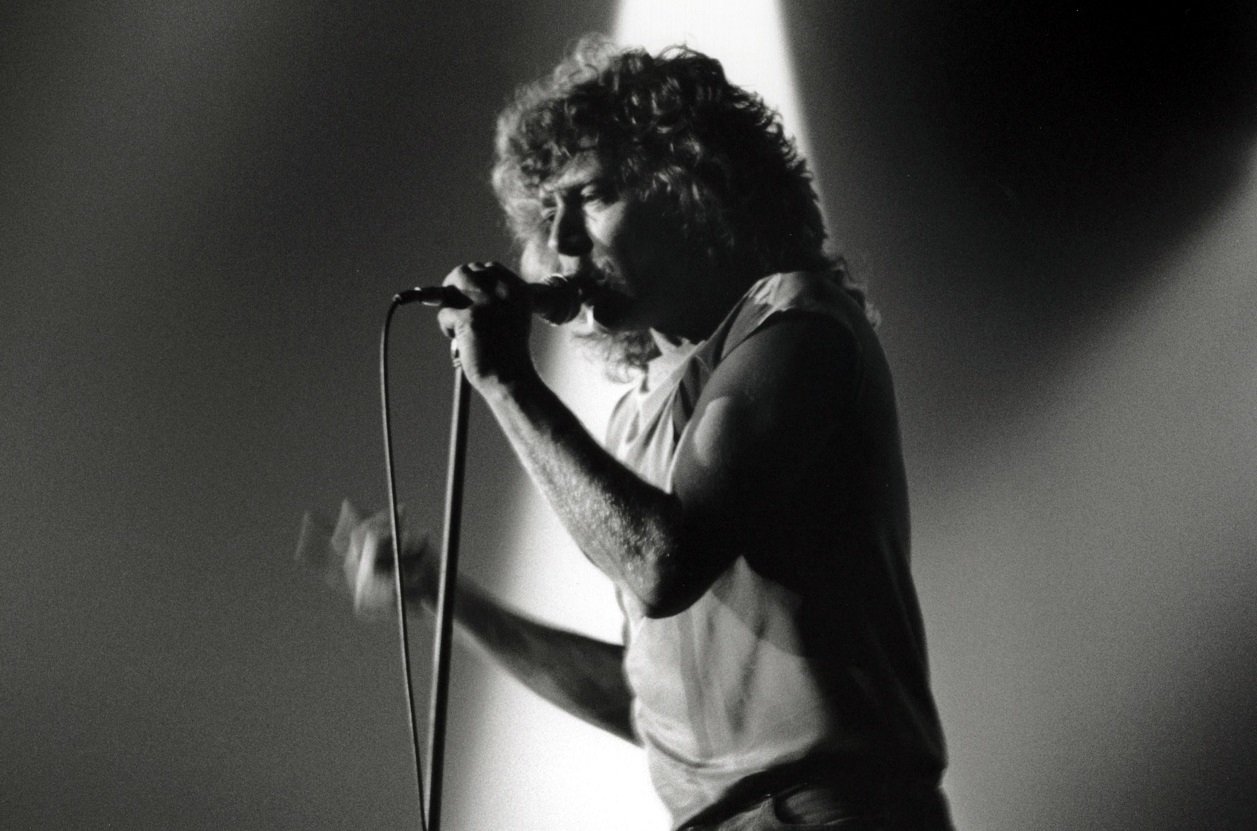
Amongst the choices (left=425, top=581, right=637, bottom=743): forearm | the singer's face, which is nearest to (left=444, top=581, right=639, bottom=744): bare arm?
(left=425, top=581, right=637, bottom=743): forearm

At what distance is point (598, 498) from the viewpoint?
39.8 inches

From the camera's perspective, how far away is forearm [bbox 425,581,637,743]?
150 cm

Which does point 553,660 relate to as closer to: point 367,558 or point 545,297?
point 367,558

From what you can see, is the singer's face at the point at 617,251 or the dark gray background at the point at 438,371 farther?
the dark gray background at the point at 438,371

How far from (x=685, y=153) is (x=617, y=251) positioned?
261 mm

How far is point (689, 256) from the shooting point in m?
1.45

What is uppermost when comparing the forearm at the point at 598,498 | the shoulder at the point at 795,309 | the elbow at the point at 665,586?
the shoulder at the point at 795,309

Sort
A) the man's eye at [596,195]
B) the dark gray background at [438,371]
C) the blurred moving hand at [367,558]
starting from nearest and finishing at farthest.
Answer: the blurred moving hand at [367,558]
the man's eye at [596,195]
the dark gray background at [438,371]

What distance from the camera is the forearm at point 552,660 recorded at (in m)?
1.50

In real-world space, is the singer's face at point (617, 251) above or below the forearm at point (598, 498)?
above

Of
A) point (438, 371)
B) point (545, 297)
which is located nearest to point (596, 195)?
point (545, 297)

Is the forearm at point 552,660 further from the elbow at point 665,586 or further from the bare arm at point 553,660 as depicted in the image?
the elbow at point 665,586

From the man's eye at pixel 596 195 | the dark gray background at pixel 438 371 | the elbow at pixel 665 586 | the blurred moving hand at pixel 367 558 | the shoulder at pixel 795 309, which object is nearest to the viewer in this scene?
the elbow at pixel 665 586

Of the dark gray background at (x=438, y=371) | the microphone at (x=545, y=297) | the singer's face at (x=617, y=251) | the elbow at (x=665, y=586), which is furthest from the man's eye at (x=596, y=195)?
the dark gray background at (x=438, y=371)
